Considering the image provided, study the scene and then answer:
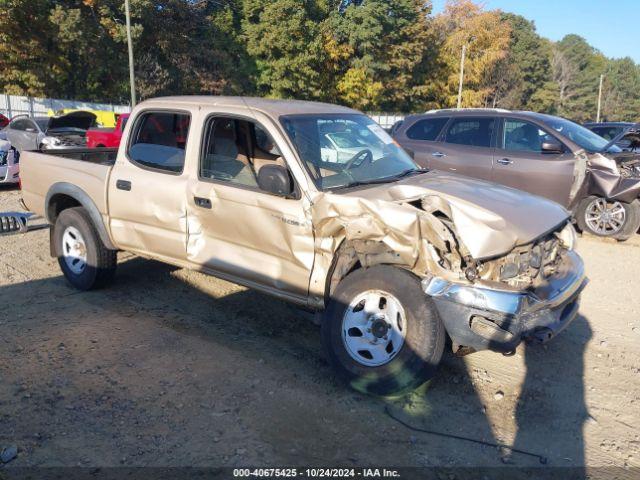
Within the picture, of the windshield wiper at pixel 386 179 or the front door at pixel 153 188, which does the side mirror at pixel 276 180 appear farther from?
the front door at pixel 153 188

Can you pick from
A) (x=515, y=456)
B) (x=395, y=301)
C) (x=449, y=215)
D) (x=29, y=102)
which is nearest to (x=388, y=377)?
(x=395, y=301)

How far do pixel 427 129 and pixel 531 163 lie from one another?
1.87m

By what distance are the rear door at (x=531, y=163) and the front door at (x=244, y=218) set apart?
4879mm

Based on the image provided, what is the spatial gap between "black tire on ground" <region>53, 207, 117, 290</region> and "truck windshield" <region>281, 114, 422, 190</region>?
8.03 feet

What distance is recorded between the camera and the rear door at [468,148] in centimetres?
877

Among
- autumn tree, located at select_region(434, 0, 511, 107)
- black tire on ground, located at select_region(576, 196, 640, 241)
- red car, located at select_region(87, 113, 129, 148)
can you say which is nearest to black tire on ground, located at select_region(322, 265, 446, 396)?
black tire on ground, located at select_region(576, 196, 640, 241)

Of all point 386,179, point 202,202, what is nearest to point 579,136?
point 386,179

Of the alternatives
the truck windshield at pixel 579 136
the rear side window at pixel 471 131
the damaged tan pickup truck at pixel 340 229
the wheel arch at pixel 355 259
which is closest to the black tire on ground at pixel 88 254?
the damaged tan pickup truck at pixel 340 229

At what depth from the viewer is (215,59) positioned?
37.8 m

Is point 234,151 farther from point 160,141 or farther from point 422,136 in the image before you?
point 422,136

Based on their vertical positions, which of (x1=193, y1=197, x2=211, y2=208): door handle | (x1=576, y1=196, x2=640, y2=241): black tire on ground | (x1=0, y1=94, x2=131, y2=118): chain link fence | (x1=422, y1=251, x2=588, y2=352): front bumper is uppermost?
(x1=0, y1=94, x2=131, y2=118): chain link fence

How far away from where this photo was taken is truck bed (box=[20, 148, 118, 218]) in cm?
541

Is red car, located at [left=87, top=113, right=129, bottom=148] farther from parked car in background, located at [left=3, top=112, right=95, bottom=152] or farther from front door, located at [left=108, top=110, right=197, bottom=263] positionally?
front door, located at [left=108, top=110, right=197, bottom=263]

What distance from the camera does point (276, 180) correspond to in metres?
4.06
